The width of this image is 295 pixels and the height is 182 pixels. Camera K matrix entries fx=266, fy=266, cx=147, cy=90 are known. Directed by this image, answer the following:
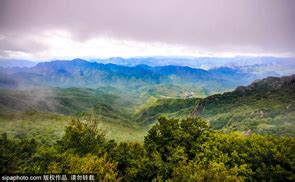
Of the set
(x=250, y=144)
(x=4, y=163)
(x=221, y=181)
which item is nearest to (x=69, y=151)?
(x=4, y=163)

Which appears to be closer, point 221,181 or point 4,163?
point 221,181

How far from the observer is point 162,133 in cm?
8012

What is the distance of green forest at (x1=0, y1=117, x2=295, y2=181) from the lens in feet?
185

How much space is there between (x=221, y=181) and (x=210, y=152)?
2325 cm

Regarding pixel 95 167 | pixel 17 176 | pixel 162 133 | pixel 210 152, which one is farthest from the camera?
pixel 162 133

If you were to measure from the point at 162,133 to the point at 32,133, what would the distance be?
141 m

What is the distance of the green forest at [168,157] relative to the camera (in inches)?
2223

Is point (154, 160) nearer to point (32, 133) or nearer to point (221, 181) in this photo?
point (221, 181)

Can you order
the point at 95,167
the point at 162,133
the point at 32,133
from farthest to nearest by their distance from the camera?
the point at 32,133
the point at 162,133
the point at 95,167

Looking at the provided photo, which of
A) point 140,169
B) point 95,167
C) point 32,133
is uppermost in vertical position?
point 95,167

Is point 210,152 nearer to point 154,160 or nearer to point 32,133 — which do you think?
point 154,160

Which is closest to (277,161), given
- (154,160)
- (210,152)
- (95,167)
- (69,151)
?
(210,152)

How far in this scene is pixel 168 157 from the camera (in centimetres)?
7031

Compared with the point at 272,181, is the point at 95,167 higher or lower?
higher
